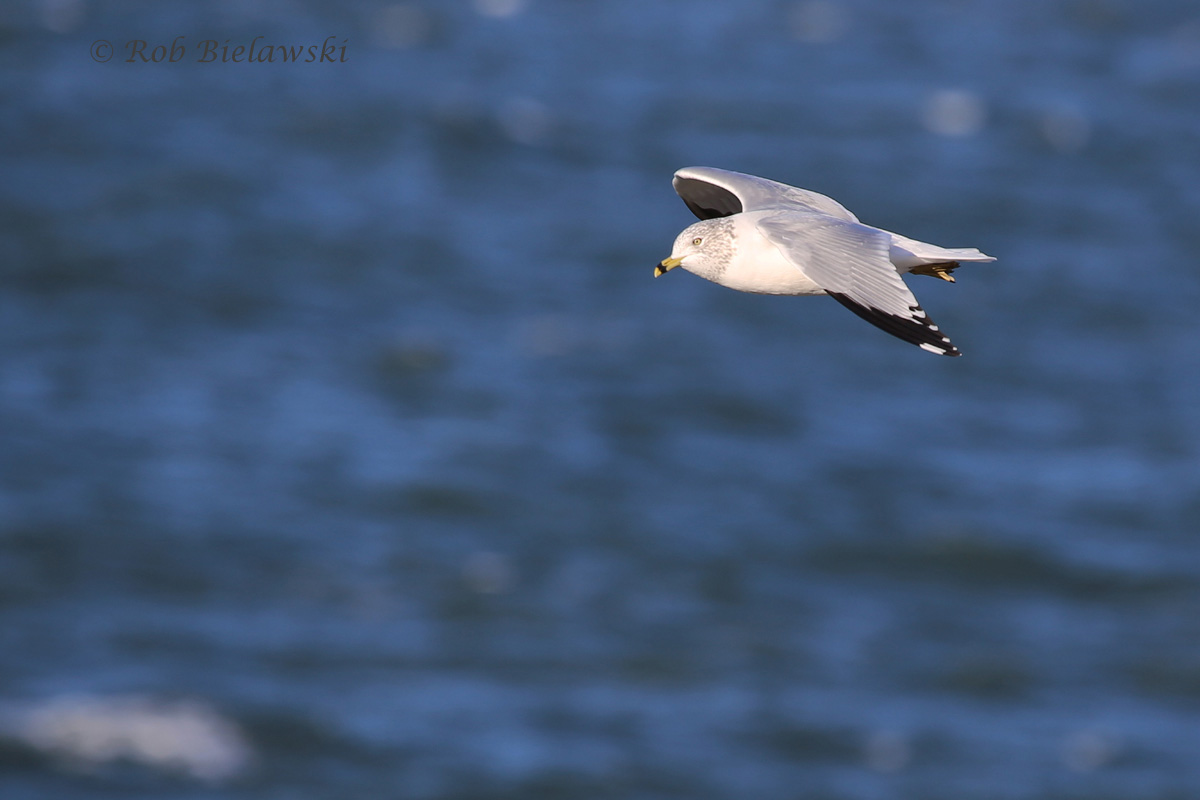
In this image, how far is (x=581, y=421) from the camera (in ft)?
280

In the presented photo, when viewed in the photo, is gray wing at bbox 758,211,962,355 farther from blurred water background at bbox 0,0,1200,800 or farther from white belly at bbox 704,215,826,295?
blurred water background at bbox 0,0,1200,800

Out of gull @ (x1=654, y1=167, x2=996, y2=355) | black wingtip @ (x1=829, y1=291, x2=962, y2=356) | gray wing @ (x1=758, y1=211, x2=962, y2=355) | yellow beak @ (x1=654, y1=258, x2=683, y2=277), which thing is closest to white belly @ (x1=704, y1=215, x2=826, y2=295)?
gull @ (x1=654, y1=167, x2=996, y2=355)

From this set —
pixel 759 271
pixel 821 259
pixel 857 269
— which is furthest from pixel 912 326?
pixel 759 271

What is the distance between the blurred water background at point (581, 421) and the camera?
225 feet

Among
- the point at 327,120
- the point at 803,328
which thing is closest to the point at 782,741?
the point at 803,328

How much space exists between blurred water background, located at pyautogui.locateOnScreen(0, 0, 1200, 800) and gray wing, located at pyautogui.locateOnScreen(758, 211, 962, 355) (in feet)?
185

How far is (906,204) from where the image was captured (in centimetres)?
9138

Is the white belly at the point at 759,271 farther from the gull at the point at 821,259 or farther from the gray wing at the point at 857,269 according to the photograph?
the gray wing at the point at 857,269

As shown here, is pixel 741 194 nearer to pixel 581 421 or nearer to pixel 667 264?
pixel 667 264

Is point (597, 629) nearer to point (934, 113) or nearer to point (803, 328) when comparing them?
point (803, 328)

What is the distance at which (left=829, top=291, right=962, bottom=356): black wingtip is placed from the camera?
8.13 metres

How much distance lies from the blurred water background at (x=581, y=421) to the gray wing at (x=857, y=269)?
56.5m

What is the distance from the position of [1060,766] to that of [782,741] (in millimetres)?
11321

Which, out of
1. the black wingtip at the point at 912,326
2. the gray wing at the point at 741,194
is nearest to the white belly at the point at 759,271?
the gray wing at the point at 741,194
